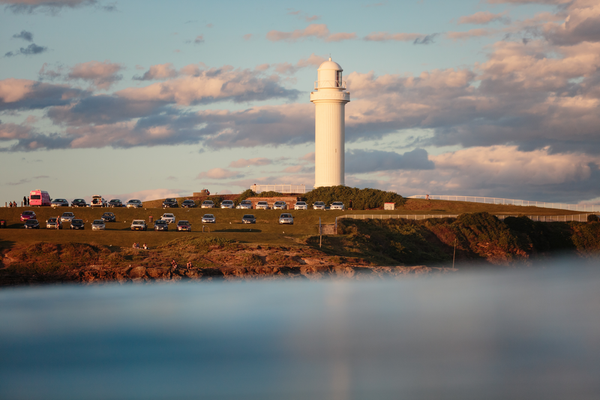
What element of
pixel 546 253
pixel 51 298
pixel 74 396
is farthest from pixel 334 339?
pixel 546 253

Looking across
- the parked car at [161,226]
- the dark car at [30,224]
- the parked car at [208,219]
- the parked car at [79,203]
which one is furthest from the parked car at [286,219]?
the parked car at [79,203]

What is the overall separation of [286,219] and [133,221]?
1576 centimetres

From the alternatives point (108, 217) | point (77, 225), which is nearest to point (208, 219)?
point (108, 217)

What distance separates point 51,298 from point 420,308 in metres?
24.1

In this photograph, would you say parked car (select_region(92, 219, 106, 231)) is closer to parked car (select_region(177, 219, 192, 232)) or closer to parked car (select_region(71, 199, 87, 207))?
parked car (select_region(177, 219, 192, 232))

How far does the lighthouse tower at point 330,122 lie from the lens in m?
92.7

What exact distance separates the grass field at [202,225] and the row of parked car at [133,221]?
2.68ft

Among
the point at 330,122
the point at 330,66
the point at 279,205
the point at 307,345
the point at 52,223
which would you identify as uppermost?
the point at 330,66

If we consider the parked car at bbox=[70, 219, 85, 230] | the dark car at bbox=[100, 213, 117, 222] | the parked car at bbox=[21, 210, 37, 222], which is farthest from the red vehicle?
the parked car at bbox=[70, 219, 85, 230]

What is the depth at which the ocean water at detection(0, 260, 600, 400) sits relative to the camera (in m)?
27.8

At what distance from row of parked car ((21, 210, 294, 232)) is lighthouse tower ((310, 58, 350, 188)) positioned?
2592 cm

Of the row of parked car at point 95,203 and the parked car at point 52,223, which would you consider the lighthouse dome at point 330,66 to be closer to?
the row of parked car at point 95,203

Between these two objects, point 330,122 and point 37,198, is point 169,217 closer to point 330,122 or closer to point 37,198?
point 37,198

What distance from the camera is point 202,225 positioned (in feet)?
211
